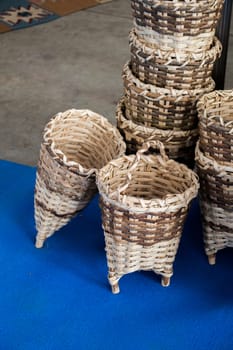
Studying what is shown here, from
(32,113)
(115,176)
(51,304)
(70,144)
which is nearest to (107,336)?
(51,304)

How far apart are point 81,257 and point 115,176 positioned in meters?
0.32

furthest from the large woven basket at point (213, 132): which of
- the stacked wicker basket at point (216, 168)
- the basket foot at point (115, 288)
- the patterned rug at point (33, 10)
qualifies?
the patterned rug at point (33, 10)

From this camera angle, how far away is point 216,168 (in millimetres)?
1812

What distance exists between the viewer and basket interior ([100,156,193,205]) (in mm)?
1886

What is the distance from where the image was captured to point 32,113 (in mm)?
3025

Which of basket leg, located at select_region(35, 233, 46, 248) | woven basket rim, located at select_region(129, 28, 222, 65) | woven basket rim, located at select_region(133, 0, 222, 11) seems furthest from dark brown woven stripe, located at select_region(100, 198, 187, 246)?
woven basket rim, located at select_region(133, 0, 222, 11)

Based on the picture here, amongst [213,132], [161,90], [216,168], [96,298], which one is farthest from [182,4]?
[96,298]

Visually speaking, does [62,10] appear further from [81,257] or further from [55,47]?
[81,257]

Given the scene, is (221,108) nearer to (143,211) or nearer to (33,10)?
(143,211)

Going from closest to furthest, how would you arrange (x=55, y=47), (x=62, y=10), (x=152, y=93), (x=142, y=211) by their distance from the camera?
(x=142, y=211)
(x=152, y=93)
(x=55, y=47)
(x=62, y=10)

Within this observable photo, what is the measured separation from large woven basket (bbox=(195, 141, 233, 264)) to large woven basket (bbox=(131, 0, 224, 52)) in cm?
32

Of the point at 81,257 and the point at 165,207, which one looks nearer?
the point at 165,207

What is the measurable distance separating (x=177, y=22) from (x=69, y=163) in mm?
530

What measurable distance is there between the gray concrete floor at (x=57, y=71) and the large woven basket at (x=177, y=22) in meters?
0.98
